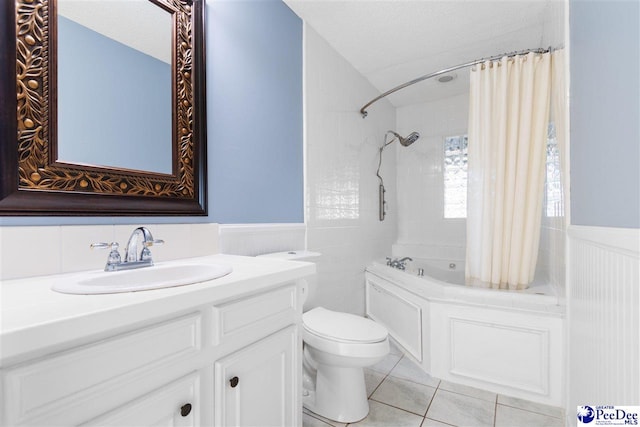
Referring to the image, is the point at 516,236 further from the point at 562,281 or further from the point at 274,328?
the point at 274,328

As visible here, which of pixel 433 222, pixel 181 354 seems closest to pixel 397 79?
pixel 433 222

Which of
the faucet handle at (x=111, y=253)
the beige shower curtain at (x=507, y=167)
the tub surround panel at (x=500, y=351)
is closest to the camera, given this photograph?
the faucet handle at (x=111, y=253)

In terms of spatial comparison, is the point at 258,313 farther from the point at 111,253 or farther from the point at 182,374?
the point at 111,253

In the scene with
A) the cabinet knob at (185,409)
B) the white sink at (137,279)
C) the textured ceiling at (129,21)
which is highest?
the textured ceiling at (129,21)

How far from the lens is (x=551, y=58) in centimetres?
188

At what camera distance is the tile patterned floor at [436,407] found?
59.5 inches

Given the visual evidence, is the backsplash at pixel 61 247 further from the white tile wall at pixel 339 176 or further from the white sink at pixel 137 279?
the white tile wall at pixel 339 176

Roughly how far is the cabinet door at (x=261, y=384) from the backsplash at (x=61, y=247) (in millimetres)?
560

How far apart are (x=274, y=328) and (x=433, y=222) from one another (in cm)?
284

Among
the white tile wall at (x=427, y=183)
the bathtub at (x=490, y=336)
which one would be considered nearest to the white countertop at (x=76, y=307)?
the bathtub at (x=490, y=336)

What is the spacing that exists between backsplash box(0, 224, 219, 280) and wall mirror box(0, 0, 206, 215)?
61 millimetres

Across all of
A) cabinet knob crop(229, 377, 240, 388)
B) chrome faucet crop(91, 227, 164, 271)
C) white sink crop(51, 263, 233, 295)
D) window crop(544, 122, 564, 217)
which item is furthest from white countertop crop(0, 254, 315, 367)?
window crop(544, 122, 564, 217)

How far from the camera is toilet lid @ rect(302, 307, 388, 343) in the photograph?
146 cm

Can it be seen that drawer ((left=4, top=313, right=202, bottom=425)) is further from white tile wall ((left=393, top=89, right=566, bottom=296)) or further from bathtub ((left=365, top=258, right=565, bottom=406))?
white tile wall ((left=393, top=89, right=566, bottom=296))
